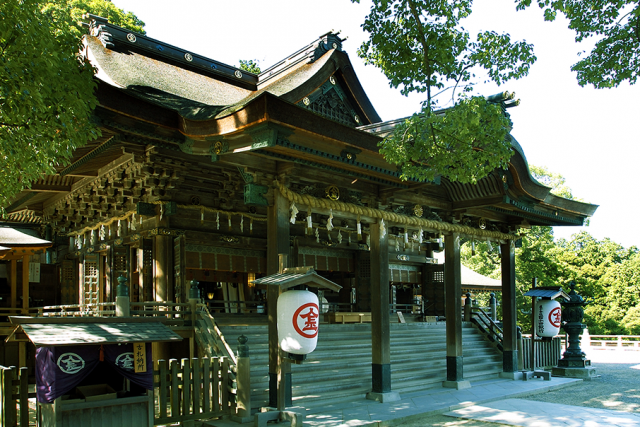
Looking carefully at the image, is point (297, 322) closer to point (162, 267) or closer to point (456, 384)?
point (162, 267)

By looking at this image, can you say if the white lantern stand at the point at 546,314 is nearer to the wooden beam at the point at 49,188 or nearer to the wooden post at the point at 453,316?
the wooden post at the point at 453,316

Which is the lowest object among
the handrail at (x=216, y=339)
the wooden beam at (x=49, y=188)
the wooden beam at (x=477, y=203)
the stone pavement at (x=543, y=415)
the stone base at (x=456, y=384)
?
the stone base at (x=456, y=384)

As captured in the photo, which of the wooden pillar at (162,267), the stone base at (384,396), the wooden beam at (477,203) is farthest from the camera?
the wooden beam at (477,203)

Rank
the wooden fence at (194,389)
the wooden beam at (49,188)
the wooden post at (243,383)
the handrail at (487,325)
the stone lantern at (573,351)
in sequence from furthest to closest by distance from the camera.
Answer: the handrail at (487,325) → the stone lantern at (573,351) → the wooden beam at (49,188) → the wooden post at (243,383) → the wooden fence at (194,389)

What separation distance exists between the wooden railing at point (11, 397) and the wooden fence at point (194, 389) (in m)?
1.65

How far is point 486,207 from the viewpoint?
13836 millimetres

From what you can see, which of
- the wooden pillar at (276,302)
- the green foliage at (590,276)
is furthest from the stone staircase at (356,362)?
the green foliage at (590,276)

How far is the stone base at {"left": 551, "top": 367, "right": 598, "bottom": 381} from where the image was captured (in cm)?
1451

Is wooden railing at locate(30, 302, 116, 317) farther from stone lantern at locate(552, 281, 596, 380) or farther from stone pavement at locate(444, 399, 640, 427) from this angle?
stone lantern at locate(552, 281, 596, 380)

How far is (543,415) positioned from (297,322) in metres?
4.78

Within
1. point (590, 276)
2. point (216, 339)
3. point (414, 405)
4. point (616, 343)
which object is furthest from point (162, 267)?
point (590, 276)

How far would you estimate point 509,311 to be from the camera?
14602 mm

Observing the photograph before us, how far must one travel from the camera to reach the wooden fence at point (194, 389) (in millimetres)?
7691

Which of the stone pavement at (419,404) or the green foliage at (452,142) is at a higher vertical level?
the green foliage at (452,142)
